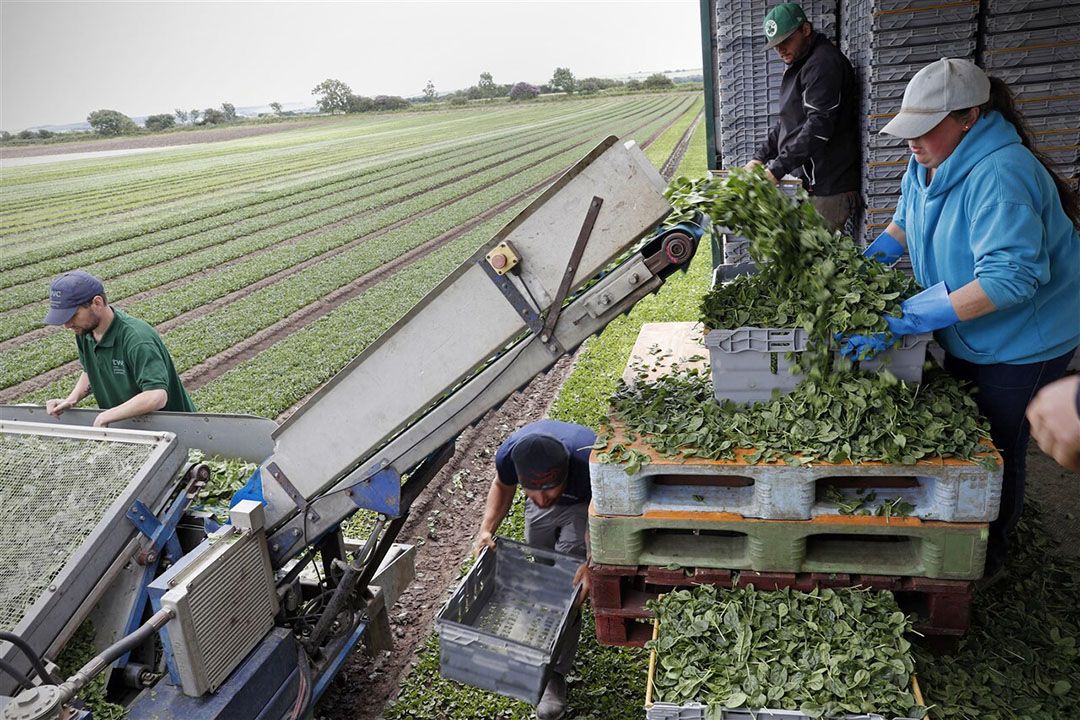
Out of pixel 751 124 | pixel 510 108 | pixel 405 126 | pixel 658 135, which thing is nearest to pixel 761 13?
pixel 751 124

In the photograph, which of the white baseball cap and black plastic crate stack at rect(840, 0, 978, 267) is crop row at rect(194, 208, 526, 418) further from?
the white baseball cap

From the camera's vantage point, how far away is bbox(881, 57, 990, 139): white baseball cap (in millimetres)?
3129

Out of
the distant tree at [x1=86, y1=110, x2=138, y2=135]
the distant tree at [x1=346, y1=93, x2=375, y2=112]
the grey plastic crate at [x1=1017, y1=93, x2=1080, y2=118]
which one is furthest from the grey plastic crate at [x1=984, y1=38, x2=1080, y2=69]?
the distant tree at [x1=346, y1=93, x2=375, y2=112]

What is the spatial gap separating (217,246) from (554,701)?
17.9 m

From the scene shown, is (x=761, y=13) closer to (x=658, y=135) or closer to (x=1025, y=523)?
(x=1025, y=523)

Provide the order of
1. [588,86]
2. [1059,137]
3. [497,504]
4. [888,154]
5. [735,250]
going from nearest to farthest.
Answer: [497,504]
[1059,137]
[888,154]
[735,250]
[588,86]

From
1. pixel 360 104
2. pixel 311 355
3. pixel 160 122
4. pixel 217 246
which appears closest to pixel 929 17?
pixel 311 355

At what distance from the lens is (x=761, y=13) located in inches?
302

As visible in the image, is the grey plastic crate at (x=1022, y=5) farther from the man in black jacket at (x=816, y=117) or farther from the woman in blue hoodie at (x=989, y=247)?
the woman in blue hoodie at (x=989, y=247)

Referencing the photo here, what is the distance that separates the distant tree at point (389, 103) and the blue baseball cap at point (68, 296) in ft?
224

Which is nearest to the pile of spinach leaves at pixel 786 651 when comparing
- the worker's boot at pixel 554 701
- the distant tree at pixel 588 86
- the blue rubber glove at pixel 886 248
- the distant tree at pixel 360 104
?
the worker's boot at pixel 554 701

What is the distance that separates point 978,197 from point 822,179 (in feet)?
11.6

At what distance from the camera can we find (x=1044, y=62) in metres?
5.70

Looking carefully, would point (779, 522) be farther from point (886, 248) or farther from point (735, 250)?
point (735, 250)
